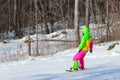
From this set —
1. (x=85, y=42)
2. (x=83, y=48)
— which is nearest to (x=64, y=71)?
(x=83, y=48)

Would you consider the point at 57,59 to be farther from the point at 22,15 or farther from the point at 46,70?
the point at 22,15

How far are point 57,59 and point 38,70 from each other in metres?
3.32

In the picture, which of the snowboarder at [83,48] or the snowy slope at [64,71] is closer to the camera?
Answer: the snowy slope at [64,71]

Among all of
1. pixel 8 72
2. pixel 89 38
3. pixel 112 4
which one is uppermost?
pixel 112 4

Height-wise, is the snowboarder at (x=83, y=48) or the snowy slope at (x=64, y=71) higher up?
the snowboarder at (x=83, y=48)

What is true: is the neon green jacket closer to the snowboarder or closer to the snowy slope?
the snowboarder

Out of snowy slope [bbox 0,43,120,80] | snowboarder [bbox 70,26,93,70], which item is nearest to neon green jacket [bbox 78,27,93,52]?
snowboarder [bbox 70,26,93,70]

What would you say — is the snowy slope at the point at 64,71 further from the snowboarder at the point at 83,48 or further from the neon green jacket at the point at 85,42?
the neon green jacket at the point at 85,42

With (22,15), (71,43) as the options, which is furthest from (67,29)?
(22,15)

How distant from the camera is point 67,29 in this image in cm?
3017

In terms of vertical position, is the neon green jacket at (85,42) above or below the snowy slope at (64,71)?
above

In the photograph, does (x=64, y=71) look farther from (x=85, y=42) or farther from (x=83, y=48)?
(x=85, y=42)

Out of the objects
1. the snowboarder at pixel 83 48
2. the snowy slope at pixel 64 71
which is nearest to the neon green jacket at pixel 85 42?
the snowboarder at pixel 83 48

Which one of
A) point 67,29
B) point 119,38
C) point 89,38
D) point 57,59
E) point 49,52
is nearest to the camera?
point 89,38
